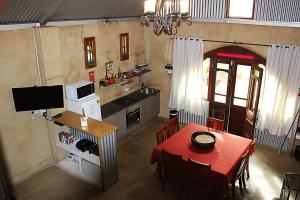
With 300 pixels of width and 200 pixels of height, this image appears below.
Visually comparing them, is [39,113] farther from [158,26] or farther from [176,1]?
[176,1]

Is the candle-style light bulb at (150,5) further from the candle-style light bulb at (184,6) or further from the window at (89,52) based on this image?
the window at (89,52)

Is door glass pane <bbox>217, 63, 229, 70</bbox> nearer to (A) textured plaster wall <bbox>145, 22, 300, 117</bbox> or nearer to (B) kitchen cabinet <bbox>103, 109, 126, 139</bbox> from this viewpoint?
(A) textured plaster wall <bbox>145, 22, 300, 117</bbox>

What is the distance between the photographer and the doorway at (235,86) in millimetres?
7094

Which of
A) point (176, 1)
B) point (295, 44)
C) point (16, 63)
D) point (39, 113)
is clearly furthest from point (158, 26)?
point (295, 44)

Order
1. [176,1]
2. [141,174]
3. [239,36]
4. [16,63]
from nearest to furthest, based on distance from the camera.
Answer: [176,1] < [16,63] < [141,174] < [239,36]

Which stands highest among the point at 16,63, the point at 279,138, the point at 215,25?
the point at 215,25

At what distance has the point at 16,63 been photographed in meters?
5.35

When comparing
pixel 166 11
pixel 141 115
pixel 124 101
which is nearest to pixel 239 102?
pixel 141 115

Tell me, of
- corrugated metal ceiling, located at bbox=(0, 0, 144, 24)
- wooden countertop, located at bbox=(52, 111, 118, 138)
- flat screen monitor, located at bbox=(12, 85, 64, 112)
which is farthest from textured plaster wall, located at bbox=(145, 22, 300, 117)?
flat screen monitor, located at bbox=(12, 85, 64, 112)

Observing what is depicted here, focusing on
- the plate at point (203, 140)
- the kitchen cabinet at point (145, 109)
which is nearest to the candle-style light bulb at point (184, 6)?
the plate at point (203, 140)

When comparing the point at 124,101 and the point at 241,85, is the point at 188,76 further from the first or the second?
the point at 124,101

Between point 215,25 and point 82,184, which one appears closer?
Answer: point 82,184

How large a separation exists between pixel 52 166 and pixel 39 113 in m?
1.36

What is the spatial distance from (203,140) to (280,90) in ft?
8.26
